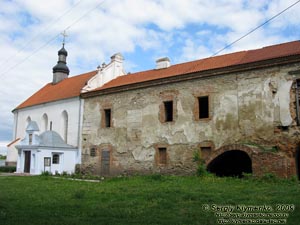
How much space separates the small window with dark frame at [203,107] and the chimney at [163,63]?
560cm

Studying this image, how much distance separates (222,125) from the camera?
1803 cm

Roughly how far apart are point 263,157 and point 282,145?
1.46 meters

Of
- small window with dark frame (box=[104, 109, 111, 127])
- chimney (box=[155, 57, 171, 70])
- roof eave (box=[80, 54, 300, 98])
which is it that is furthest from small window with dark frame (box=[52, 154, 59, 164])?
chimney (box=[155, 57, 171, 70])

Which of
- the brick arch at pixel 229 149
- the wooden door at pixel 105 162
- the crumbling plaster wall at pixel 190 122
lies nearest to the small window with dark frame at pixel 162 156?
the crumbling plaster wall at pixel 190 122

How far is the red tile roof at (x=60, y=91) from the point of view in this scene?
27.6 meters

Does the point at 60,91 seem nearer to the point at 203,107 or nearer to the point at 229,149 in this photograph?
the point at 203,107

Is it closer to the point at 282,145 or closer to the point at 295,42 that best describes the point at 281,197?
the point at 282,145

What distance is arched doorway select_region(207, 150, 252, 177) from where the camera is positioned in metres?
18.8

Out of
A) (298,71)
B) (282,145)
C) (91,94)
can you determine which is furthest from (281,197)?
(91,94)

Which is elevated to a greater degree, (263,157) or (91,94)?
(91,94)

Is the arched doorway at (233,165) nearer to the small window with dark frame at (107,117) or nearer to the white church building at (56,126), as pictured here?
the small window with dark frame at (107,117)

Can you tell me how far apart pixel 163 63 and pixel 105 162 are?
8.02 meters

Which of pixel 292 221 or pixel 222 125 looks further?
pixel 222 125

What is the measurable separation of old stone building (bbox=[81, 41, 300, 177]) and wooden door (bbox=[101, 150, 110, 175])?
0.22 ft
